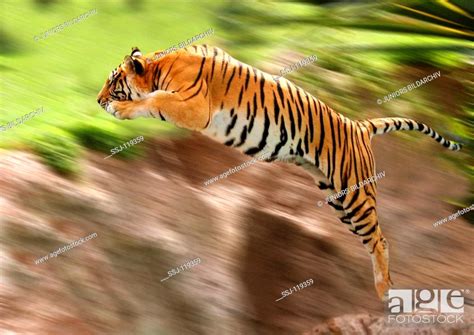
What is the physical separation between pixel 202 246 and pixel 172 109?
66cm

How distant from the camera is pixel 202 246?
3863 millimetres

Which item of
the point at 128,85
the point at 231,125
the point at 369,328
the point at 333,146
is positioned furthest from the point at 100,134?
the point at 369,328

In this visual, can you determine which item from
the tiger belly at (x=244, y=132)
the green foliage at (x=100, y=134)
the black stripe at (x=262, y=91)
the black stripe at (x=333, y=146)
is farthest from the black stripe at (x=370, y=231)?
the green foliage at (x=100, y=134)

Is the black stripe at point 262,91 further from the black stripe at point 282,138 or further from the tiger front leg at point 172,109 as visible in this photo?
the tiger front leg at point 172,109

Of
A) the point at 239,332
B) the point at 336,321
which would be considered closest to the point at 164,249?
the point at 239,332

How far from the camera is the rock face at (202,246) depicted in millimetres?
3613

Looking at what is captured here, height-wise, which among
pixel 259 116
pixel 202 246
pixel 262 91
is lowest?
pixel 202 246

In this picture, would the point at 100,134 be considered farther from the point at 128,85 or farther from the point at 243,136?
the point at 243,136

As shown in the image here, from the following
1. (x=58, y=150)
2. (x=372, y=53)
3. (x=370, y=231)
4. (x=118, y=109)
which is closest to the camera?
(x=58, y=150)

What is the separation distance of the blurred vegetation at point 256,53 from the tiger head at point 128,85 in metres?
0.05

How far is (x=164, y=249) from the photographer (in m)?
3.80

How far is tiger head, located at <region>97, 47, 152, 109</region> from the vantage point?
Result: 3.91 metres

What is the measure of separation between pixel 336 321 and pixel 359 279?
0.25m

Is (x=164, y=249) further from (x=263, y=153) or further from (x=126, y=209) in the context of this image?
(x=263, y=153)
